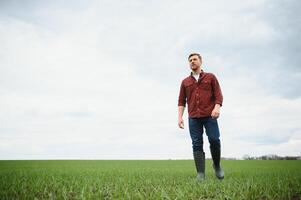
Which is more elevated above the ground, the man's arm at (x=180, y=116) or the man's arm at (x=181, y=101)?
the man's arm at (x=181, y=101)

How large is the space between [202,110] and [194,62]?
3.22ft

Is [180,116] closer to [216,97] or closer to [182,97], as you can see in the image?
[182,97]

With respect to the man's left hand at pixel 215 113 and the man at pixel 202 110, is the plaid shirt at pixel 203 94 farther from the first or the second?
the man's left hand at pixel 215 113

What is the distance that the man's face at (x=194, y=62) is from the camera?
6.48 meters

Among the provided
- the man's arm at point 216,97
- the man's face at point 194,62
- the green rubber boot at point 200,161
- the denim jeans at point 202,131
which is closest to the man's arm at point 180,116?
the denim jeans at point 202,131

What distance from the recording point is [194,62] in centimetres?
649

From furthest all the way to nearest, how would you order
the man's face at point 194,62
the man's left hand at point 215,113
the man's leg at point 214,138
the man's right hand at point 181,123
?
the man's right hand at point 181,123
the man's face at point 194,62
the man's leg at point 214,138
the man's left hand at point 215,113

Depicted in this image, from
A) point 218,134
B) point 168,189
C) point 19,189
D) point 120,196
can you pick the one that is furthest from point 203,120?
point 19,189

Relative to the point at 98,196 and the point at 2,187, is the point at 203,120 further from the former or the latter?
the point at 2,187

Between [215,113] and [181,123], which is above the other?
[215,113]

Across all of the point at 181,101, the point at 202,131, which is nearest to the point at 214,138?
the point at 202,131

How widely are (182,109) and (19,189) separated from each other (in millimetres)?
3696

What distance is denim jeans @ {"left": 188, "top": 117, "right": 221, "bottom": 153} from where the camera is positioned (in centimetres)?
632

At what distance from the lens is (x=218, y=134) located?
20.9 feet
